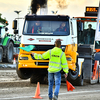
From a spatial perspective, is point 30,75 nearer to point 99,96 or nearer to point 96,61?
point 96,61

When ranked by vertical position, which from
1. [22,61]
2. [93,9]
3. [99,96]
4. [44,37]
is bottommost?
[99,96]

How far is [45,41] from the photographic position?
1391cm

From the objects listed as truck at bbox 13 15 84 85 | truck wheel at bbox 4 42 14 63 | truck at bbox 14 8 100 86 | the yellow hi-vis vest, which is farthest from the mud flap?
truck wheel at bbox 4 42 14 63

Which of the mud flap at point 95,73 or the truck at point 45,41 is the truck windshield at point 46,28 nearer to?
the truck at point 45,41

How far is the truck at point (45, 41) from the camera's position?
13852 millimetres

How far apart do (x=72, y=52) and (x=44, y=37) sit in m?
1.23

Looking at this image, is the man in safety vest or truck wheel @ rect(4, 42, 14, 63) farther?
truck wheel @ rect(4, 42, 14, 63)

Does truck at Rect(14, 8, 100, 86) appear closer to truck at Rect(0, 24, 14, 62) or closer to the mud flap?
the mud flap

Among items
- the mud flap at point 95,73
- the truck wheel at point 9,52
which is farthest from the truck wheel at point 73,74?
the truck wheel at point 9,52

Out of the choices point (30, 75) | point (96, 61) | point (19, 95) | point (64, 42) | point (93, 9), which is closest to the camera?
point (19, 95)

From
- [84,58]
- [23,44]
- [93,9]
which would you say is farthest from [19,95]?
[93,9]

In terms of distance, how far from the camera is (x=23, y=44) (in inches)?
547

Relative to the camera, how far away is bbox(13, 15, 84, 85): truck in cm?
1385

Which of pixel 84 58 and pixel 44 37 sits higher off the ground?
pixel 44 37
